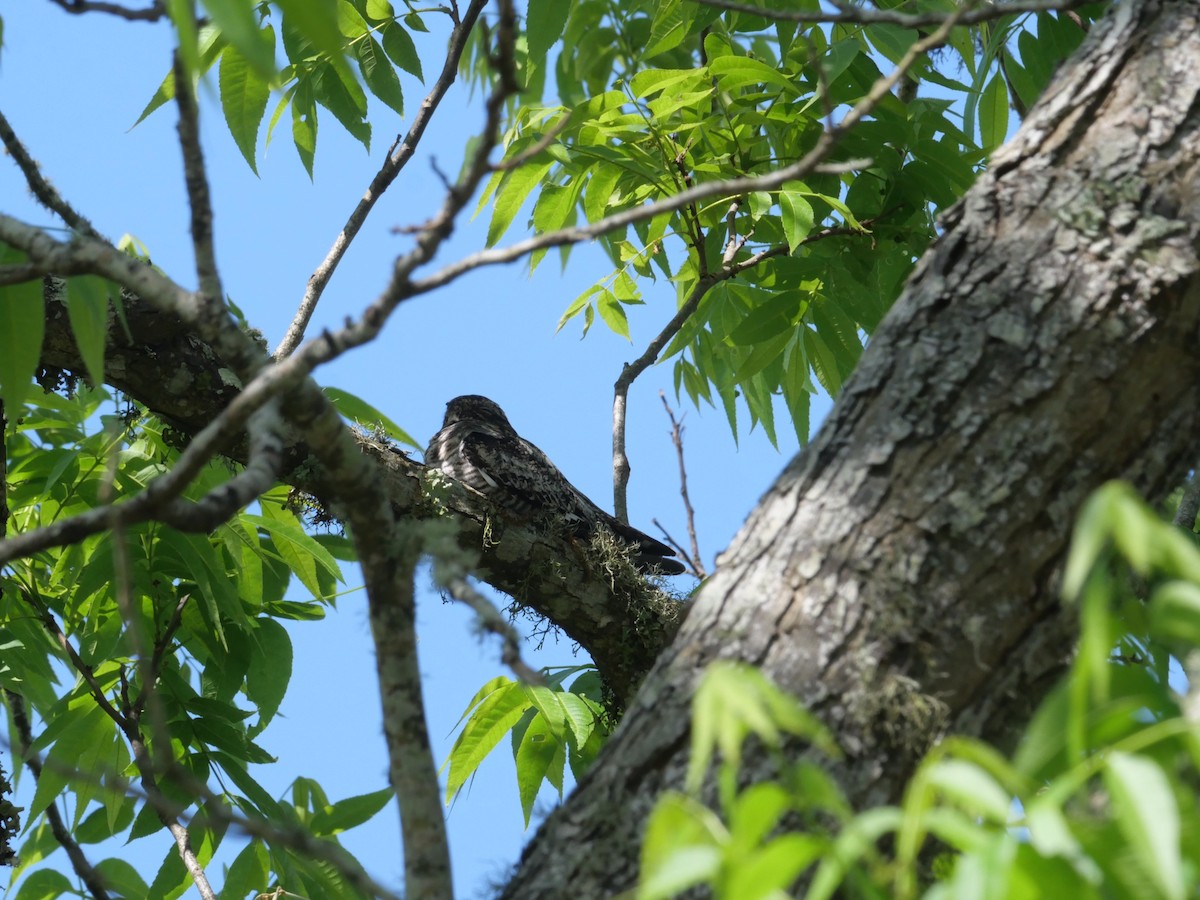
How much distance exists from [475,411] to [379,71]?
3.61 m

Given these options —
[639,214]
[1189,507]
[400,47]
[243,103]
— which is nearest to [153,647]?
[243,103]

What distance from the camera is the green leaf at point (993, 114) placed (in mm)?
4180

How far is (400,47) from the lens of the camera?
4105mm

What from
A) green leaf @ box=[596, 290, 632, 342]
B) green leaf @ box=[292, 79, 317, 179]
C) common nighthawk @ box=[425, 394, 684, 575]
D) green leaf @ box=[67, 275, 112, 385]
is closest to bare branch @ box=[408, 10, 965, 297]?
green leaf @ box=[67, 275, 112, 385]

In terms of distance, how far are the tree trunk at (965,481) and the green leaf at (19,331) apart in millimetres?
1151

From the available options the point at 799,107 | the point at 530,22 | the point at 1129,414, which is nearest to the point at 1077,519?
the point at 1129,414

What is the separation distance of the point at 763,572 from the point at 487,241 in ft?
8.55

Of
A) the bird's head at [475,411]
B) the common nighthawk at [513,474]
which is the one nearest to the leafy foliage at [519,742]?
the common nighthawk at [513,474]

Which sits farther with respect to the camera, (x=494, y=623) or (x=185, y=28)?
(x=494, y=623)

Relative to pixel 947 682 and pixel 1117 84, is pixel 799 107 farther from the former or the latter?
pixel 947 682

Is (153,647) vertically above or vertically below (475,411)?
below

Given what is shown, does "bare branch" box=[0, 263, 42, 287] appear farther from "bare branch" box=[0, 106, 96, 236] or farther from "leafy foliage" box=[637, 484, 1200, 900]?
"leafy foliage" box=[637, 484, 1200, 900]

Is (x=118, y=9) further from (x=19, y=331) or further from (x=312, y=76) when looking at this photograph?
(x=312, y=76)

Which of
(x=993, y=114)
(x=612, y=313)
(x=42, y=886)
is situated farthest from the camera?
(x=612, y=313)
